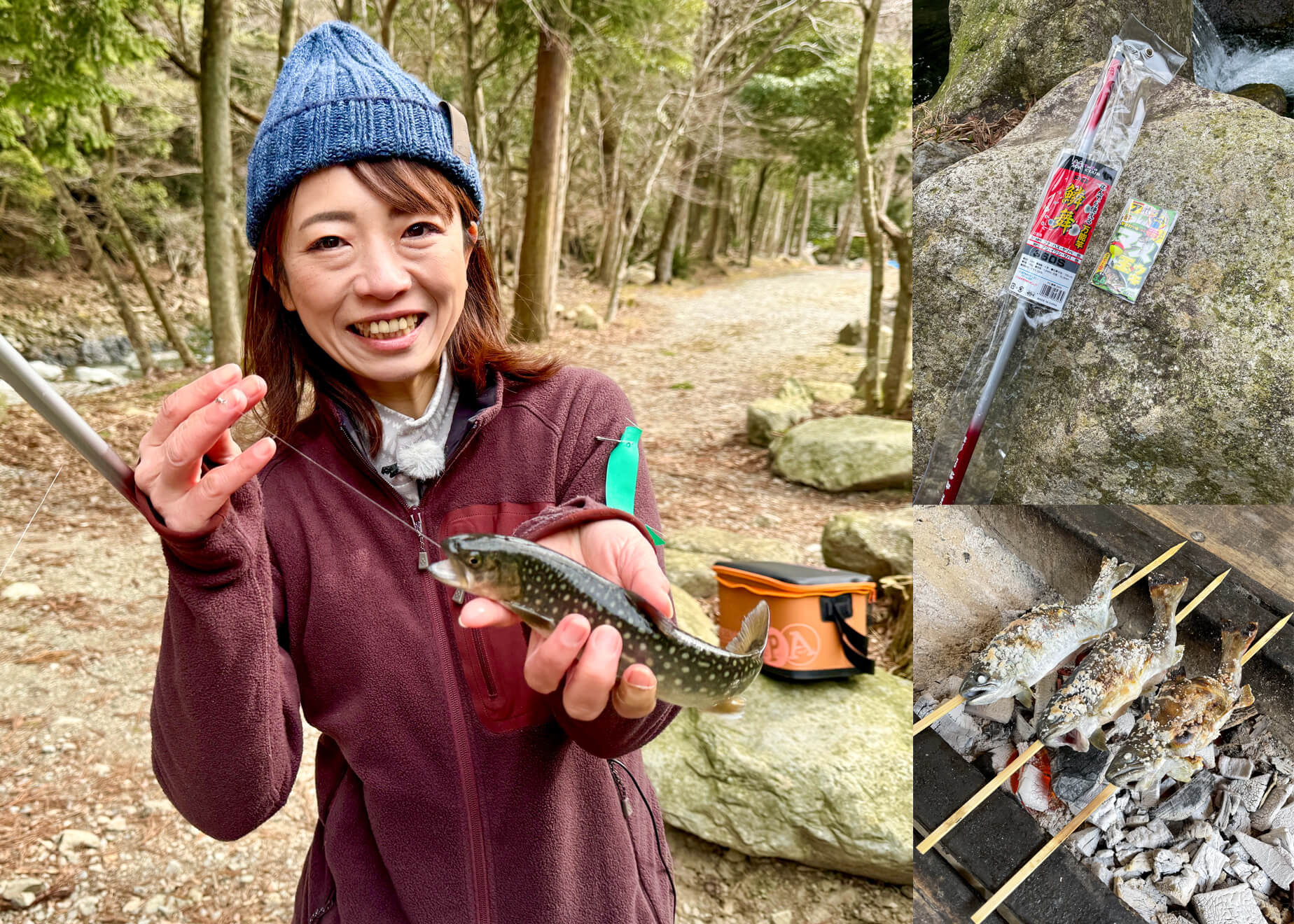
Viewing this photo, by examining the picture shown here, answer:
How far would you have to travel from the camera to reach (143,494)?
42.1 inches

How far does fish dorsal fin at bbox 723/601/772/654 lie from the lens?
1.21m

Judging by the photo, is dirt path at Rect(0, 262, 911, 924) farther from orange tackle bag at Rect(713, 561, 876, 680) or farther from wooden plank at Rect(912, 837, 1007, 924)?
wooden plank at Rect(912, 837, 1007, 924)

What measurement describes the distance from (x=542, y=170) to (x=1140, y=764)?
40.5 ft

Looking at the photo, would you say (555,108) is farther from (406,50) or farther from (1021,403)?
(1021,403)

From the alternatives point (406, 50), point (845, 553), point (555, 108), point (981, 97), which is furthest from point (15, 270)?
point (981, 97)

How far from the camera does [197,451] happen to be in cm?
100

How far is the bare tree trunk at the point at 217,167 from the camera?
7141 mm

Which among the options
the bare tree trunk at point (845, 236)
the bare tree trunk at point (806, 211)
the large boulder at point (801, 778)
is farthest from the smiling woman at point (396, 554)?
the bare tree trunk at point (806, 211)

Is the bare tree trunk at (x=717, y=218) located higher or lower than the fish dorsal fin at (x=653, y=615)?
lower

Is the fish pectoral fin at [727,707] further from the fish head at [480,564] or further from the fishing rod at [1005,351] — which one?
the fishing rod at [1005,351]

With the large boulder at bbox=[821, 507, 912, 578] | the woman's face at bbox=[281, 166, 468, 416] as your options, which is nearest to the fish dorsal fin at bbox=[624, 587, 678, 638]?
the woman's face at bbox=[281, 166, 468, 416]

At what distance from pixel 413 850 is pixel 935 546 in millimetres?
1229

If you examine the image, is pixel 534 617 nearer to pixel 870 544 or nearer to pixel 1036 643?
pixel 1036 643

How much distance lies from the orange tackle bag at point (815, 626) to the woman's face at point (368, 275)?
279 centimetres
